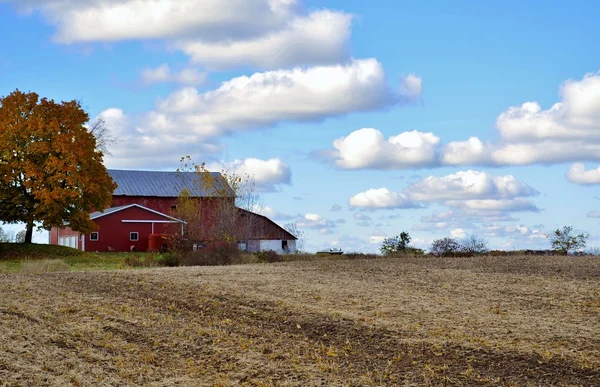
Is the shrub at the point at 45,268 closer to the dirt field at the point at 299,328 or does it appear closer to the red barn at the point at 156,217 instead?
the dirt field at the point at 299,328

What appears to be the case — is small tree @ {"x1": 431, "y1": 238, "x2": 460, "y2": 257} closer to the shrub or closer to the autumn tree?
the shrub

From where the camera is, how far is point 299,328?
1203 centimetres

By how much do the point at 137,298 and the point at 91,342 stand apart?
3.80 meters

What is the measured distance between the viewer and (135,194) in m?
56.5

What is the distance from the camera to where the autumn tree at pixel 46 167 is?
128ft

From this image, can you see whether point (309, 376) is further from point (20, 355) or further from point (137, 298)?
point (137, 298)

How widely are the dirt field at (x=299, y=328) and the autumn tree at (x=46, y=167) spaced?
836 inches

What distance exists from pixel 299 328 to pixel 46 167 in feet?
98.5

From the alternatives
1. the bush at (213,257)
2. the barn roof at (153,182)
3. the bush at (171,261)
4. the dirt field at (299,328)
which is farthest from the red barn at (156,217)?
the dirt field at (299,328)

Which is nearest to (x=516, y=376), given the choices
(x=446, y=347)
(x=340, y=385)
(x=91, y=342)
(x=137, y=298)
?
(x=446, y=347)

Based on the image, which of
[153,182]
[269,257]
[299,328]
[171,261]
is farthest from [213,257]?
[153,182]

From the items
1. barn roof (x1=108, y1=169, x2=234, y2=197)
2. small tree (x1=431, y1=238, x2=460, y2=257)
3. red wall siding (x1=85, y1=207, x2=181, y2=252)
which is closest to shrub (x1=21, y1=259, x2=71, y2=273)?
small tree (x1=431, y1=238, x2=460, y2=257)

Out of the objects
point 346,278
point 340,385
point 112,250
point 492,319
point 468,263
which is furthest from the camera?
point 112,250

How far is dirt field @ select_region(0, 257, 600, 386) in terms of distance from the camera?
372 inches
